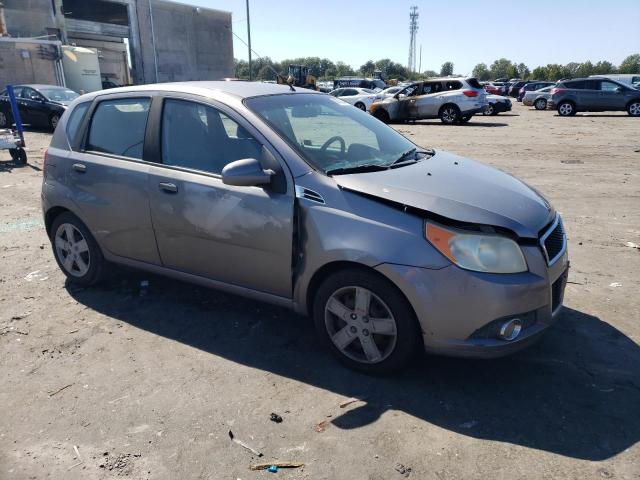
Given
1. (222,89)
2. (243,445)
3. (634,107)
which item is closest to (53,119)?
(222,89)

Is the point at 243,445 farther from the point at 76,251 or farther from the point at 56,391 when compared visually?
the point at 76,251

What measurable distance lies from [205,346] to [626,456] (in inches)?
102

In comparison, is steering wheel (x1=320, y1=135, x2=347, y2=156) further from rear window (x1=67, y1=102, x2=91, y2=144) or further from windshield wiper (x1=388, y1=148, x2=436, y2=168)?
rear window (x1=67, y1=102, x2=91, y2=144)

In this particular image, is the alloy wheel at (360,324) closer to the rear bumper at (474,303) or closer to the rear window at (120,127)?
the rear bumper at (474,303)

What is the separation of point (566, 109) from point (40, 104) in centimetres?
2161

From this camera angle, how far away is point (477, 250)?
110 inches

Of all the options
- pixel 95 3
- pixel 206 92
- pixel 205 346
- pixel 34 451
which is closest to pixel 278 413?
pixel 205 346

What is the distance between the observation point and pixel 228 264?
3.59 m

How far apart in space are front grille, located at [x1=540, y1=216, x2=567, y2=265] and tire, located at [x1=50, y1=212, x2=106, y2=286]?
11.6ft

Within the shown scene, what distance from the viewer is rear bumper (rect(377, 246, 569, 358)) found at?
275cm

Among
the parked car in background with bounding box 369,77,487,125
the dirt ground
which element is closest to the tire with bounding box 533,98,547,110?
the parked car in background with bounding box 369,77,487,125

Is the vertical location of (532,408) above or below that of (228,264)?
below

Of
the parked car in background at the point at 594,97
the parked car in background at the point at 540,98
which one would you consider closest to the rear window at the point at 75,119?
the parked car in background at the point at 594,97

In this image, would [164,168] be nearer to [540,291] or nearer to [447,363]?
[447,363]
